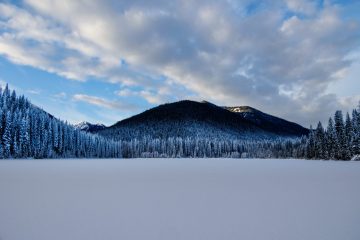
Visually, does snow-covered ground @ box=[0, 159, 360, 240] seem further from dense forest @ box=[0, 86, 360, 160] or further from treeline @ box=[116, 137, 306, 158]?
treeline @ box=[116, 137, 306, 158]

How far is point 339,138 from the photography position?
246 ft

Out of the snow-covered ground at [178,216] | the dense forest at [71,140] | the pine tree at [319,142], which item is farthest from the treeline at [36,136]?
the pine tree at [319,142]

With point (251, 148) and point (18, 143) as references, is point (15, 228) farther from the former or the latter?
point (251, 148)

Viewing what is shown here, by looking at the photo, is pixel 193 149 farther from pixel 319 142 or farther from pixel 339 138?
pixel 339 138

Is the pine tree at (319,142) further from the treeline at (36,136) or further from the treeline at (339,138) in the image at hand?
the treeline at (36,136)

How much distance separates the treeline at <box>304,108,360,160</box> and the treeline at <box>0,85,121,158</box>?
94.4m

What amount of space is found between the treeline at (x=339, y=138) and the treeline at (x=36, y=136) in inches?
3715

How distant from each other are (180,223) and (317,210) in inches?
199

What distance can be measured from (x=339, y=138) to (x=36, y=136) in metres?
98.9

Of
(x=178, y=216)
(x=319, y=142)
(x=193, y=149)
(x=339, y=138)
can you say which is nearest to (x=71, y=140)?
(x=193, y=149)

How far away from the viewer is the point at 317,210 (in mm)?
8859

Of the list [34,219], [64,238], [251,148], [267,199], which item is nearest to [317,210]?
[267,199]

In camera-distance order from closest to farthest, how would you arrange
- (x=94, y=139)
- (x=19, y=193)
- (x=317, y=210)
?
(x=317, y=210), (x=19, y=193), (x=94, y=139)

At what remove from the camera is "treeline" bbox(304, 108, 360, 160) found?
7150 centimetres
